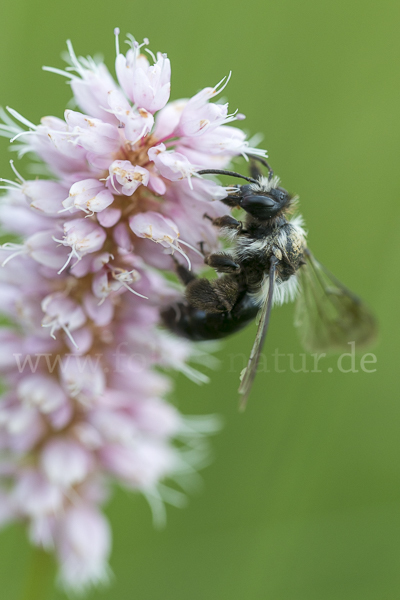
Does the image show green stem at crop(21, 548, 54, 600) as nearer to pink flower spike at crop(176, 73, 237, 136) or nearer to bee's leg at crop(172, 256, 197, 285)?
bee's leg at crop(172, 256, 197, 285)

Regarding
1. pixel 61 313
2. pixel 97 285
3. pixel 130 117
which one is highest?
pixel 130 117

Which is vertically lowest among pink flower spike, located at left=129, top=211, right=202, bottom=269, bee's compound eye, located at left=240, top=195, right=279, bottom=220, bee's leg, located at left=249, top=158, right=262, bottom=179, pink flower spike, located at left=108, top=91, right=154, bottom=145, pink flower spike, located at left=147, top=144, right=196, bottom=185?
pink flower spike, located at left=129, top=211, right=202, bottom=269

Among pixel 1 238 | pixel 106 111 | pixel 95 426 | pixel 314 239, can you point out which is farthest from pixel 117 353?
pixel 314 239

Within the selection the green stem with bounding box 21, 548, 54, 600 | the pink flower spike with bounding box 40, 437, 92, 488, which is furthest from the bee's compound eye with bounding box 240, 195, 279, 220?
the green stem with bounding box 21, 548, 54, 600

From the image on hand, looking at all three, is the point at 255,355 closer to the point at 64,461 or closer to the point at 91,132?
the point at 91,132

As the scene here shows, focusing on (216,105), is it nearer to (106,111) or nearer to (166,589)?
(106,111)

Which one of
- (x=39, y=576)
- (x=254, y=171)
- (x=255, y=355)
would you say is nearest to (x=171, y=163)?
(x=254, y=171)

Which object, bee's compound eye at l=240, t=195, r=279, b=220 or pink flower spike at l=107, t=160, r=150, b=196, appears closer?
pink flower spike at l=107, t=160, r=150, b=196

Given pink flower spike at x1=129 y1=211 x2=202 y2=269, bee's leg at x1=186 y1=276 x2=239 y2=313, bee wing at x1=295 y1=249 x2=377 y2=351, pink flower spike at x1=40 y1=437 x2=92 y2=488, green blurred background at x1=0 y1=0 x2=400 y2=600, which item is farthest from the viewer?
green blurred background at x1=0 y1=0 x2=400 y2=600
